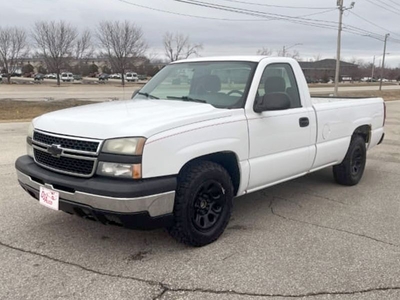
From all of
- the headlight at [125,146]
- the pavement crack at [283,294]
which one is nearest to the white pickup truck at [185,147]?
the headlight at [125,146]

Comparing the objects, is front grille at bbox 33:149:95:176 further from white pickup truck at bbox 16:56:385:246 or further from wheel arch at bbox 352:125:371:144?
wheel arch at bbox 352:125:371:144

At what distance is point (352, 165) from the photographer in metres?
6.05

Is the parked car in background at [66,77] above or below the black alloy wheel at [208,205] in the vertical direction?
above

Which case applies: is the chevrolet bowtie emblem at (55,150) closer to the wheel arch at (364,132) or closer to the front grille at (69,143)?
the front grille at (69,143)

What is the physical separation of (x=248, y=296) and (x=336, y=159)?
3.23 m

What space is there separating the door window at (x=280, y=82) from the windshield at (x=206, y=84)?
196mm

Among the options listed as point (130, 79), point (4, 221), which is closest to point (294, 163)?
point (4, 221)

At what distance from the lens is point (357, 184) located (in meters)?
6.24

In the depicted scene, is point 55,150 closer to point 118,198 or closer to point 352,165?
point 118,198

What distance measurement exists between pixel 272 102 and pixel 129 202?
6.01 ft

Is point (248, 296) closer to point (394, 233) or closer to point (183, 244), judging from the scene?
point (183, 244)

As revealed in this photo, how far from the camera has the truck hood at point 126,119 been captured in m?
3.25

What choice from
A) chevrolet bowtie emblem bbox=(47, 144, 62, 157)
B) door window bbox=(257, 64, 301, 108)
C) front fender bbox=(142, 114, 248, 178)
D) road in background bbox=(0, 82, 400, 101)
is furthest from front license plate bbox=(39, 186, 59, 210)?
road in background bbox=(0, 82, 400, 101)

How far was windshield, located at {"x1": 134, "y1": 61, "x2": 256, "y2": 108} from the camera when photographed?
425 centimetres
